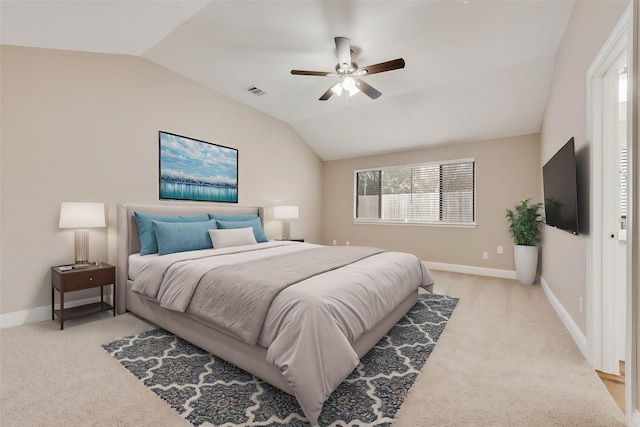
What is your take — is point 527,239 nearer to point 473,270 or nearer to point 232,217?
point 473,270

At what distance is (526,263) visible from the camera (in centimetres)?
418

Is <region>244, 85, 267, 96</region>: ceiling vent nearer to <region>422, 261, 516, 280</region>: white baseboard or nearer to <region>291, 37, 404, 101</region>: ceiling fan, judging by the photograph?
<region>291, 37, 404, 101</region>: ceiling fan

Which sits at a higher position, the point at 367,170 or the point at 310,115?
the point at 310,115

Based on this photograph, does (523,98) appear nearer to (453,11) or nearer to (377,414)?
(453,11)

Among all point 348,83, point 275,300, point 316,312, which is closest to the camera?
point 316,312

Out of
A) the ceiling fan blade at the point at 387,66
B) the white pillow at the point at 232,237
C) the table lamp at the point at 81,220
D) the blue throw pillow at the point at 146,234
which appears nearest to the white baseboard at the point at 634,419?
the ceiling fan blade at the point at 387,66

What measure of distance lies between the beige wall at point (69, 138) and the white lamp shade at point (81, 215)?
28 cm

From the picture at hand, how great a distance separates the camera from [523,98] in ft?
12.8

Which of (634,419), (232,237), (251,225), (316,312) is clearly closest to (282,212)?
(251,225)

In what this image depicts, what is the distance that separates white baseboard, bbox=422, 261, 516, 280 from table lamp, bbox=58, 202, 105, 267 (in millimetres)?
4998

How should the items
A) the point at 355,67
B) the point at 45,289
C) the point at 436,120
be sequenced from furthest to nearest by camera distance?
1. the point at 436,120
2. the point at 355,67
3. the point at 45,289

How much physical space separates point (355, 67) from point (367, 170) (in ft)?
10.4

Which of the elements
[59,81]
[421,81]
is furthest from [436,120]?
[59,81]

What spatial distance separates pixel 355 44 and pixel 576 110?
2135 mm
